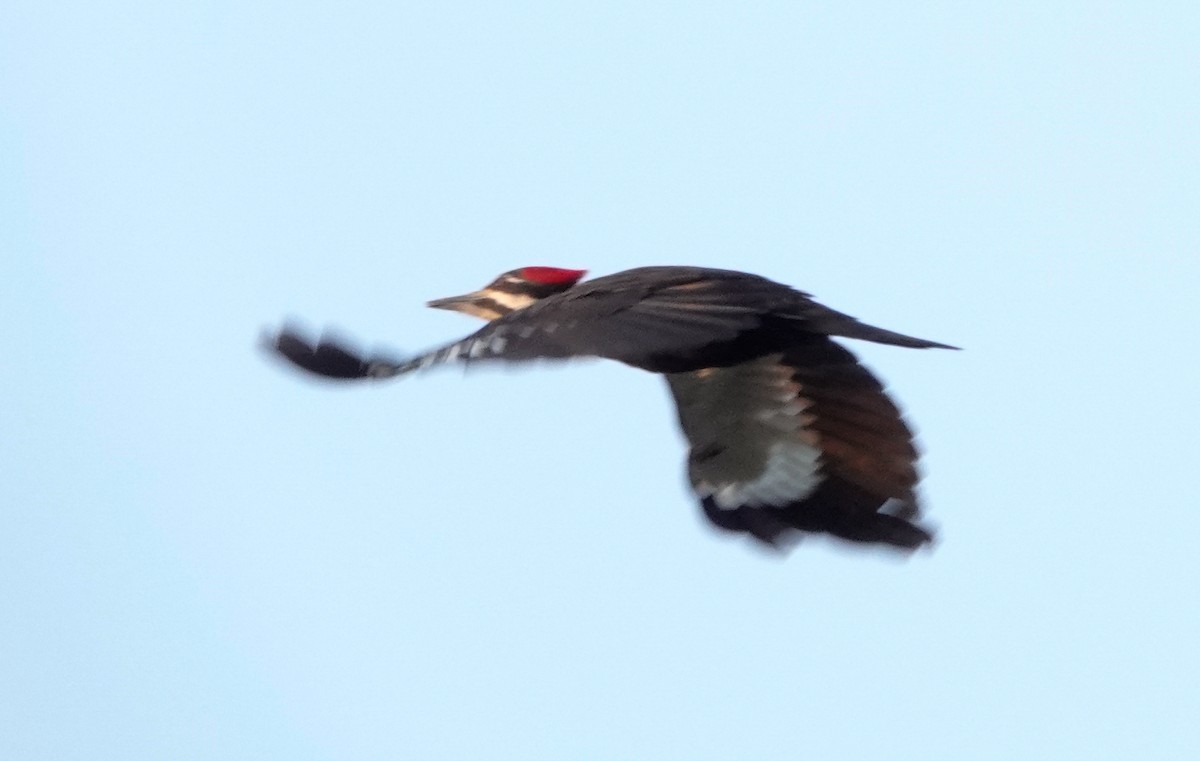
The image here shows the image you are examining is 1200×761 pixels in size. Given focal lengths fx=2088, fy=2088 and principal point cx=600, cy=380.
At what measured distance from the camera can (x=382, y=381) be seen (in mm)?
8742

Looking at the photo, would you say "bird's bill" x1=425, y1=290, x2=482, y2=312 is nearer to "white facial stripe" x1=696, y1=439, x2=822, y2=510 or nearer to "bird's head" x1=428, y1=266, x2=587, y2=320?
"bird's head" x1=428, y1=266, x2=587, y2=320

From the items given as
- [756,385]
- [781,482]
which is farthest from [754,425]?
[781,482]

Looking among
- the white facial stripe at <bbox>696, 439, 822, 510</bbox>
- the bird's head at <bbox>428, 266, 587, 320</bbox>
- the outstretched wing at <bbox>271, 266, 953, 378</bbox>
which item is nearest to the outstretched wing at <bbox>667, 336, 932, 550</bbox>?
the white facial stripe at <bbox>696, 439, 822, 510</bbox>

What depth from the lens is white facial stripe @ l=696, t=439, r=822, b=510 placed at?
9.25 m

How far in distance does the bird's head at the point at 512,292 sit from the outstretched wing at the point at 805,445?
1083mm

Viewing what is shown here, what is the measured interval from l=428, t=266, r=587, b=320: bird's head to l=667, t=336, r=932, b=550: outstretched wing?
1.08 m

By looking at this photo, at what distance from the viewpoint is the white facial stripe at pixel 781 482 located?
925 cm

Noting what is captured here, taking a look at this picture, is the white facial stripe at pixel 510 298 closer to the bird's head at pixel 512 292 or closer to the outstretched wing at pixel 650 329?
the bird's head at pixel 512 292

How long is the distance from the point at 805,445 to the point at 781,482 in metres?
0.21

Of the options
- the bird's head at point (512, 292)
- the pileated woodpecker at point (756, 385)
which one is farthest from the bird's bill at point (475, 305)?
the pileated woodpecker at point (756, 385)

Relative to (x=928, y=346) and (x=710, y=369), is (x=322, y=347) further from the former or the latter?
(x=928, y=346)

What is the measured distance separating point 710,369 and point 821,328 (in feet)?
2.91

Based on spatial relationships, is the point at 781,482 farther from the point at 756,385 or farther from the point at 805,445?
the point at 756,385

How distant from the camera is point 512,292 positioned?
10469mm
